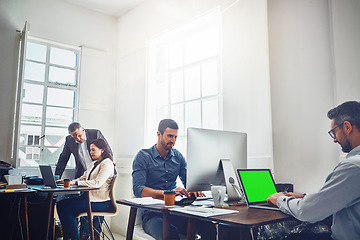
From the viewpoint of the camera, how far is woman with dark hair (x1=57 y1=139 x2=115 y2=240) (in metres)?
3.48

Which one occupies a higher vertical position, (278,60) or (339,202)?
(278,60)

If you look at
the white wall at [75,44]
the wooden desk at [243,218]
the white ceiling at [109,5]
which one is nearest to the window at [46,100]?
the white wall at [75,44]

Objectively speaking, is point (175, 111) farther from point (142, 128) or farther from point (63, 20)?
point (63, 20)

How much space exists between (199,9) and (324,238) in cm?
304

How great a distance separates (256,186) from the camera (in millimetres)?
2133

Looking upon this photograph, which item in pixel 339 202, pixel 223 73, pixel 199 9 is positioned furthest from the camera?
pixel 199 9

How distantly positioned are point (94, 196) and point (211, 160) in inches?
79.1

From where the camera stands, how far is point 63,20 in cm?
517

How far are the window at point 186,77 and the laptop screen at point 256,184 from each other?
1485mm

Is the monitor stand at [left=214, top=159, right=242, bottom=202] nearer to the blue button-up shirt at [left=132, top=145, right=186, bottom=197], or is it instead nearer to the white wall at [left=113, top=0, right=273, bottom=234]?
the blue button-up shirt at [left=132, top=145, right=186, bottom=197]

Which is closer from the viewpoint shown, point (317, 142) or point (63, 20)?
point (317, 142)

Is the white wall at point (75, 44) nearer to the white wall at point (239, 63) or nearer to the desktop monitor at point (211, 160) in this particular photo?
the white wall at point (239, 63)

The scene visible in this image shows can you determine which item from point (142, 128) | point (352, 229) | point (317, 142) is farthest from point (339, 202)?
point (142, 128)

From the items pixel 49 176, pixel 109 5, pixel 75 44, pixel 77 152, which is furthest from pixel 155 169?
pixel 109 5
